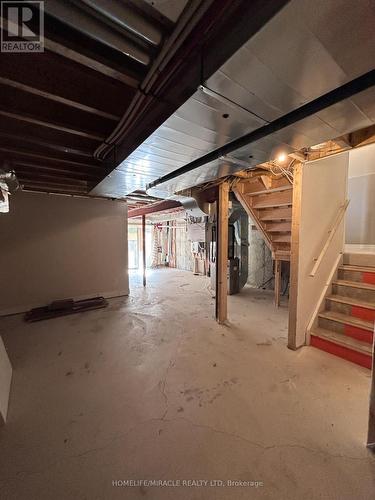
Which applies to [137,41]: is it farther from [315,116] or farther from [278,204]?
[278,204]

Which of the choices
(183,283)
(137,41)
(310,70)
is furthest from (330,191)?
(183,283)

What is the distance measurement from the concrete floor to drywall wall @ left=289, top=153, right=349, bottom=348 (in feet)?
1.54

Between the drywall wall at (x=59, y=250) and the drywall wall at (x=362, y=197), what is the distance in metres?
4.86

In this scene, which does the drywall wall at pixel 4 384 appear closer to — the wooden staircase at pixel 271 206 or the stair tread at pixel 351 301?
the stair tread at pixel 351 301

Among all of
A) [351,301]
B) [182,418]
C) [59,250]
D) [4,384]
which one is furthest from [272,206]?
[59,250]

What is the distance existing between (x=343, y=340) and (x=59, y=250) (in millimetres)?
4597

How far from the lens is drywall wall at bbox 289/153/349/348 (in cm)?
235

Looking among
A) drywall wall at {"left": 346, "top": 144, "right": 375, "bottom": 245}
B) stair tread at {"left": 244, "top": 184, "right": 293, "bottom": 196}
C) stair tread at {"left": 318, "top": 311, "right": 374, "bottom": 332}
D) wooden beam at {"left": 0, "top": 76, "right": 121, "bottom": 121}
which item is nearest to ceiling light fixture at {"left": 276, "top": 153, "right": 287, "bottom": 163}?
stair tread at {"left": 244, "top": 184, "right": 293, "bottom": 196}

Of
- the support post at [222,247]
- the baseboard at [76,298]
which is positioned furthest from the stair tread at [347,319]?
the baseboard at [76,298]

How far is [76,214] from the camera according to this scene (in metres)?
4.20

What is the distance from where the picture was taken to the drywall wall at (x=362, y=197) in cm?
413

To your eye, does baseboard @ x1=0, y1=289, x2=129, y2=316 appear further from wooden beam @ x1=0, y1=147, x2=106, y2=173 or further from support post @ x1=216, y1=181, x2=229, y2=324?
wooden beam @ x1=0, y1=147, x2=106, y2=173

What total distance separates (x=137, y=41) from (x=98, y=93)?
1.87 ft

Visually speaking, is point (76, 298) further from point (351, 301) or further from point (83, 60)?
point (351, 301)
